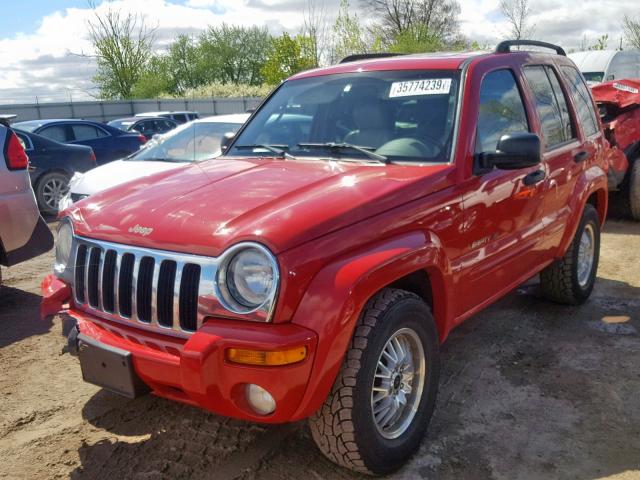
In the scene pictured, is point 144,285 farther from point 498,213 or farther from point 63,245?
point 498,213

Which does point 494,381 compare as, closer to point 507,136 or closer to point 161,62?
point 507,136

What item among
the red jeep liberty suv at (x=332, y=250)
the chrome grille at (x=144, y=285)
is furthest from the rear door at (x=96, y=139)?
the chrome grille at (x=144, y=285)

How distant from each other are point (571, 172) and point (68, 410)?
357 centimetres

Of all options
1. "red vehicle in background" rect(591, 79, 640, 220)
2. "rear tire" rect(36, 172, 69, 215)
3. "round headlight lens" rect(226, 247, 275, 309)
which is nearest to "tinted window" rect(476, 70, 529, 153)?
"round headlight lens" rect(226, 247, 275, 309)

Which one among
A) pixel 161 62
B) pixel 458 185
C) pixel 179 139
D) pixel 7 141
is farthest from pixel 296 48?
pixel 458 185

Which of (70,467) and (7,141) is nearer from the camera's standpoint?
(70,467)

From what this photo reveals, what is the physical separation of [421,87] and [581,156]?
1.61 metres

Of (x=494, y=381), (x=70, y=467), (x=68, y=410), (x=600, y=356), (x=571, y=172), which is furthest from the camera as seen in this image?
(x=571, y=172)

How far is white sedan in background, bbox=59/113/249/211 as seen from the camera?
649 centimetres

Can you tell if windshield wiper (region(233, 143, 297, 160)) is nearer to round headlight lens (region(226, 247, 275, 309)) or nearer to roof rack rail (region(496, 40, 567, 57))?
round headlight lens (region(226, 247, 275, 309))

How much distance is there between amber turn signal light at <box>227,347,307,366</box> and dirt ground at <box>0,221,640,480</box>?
2.53 ft

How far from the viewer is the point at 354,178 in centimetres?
304

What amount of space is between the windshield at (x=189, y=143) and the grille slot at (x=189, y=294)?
4428mm

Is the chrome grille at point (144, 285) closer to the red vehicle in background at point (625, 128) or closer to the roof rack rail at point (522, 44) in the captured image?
the roof rack rail at point (522, 44)
